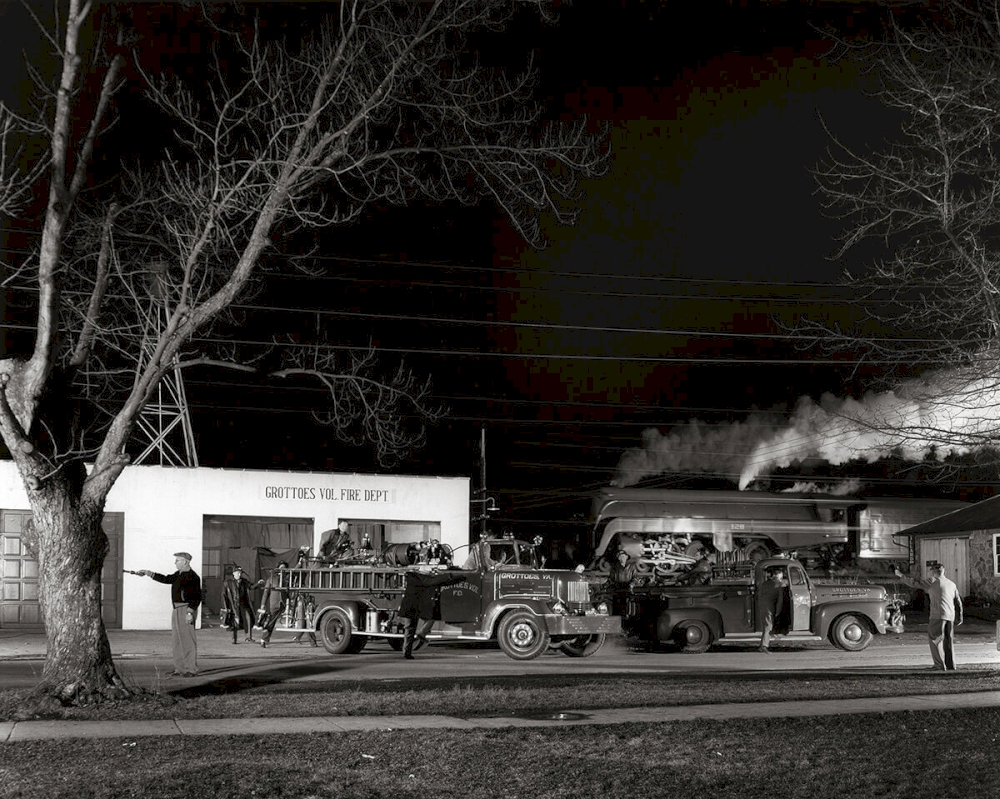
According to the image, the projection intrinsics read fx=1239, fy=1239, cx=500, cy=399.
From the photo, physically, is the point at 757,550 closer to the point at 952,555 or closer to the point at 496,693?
the point at 952,555

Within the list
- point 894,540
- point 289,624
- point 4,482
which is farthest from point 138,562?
point 894,540

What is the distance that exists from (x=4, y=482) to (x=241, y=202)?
17569mm

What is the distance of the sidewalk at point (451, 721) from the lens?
37.0 ft

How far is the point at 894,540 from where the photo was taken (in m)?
42.4

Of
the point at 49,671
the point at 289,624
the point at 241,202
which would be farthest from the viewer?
the point at 289,624

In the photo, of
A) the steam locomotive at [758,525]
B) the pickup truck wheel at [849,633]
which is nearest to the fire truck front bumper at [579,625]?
the pickup truck wheel at [849,633]

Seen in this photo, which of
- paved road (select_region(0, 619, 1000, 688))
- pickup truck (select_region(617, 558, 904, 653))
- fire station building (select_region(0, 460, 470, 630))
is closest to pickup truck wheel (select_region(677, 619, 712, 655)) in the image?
pickup truck (select_region(617, 558, 904, 653))

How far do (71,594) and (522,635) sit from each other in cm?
962

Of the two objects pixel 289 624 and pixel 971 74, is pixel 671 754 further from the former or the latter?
pixel 289 624

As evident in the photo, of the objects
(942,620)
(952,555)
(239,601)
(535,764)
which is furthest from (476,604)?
(952,555)

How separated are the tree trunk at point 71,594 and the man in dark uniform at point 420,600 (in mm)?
8357

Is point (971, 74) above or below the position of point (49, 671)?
above

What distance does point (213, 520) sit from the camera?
102 ft

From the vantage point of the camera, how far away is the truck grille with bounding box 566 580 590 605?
2133 centimetres
